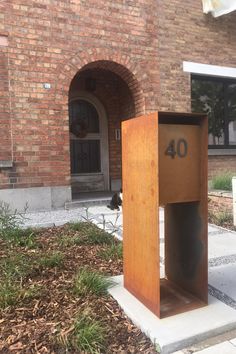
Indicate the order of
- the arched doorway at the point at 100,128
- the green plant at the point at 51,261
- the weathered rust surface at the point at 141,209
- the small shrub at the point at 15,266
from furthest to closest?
the arched doorway at the point at 100,128 < the green plant at the point at 51,261 < the small shrub at the point at 15,266 < the weathered rust surface at the point at 141,209

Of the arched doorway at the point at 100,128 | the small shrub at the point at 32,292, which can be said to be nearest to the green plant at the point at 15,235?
the small shrub at the point at 32,292

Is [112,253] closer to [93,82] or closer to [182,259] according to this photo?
[182,259]

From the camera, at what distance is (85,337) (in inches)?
87.6

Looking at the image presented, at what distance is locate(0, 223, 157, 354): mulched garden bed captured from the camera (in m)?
2.27

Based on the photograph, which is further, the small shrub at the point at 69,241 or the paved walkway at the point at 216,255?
the small shrub at the point at 69,241

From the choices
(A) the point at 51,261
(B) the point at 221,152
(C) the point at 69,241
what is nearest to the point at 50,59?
(C) the point at 69,241

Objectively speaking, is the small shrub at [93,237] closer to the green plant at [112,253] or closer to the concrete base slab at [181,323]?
the green plant at [112,253]

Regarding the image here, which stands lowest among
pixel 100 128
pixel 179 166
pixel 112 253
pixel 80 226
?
pixel 112 253

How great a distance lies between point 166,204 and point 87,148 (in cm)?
686

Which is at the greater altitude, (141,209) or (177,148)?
(177,148)

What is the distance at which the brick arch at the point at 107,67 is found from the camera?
696 cm

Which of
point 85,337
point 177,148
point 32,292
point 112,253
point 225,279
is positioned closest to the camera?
point 85,337

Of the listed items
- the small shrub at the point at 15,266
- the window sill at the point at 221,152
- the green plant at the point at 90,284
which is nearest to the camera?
the green plant at the point at 90,284

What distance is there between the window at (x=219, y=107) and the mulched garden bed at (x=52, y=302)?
21.3ft
